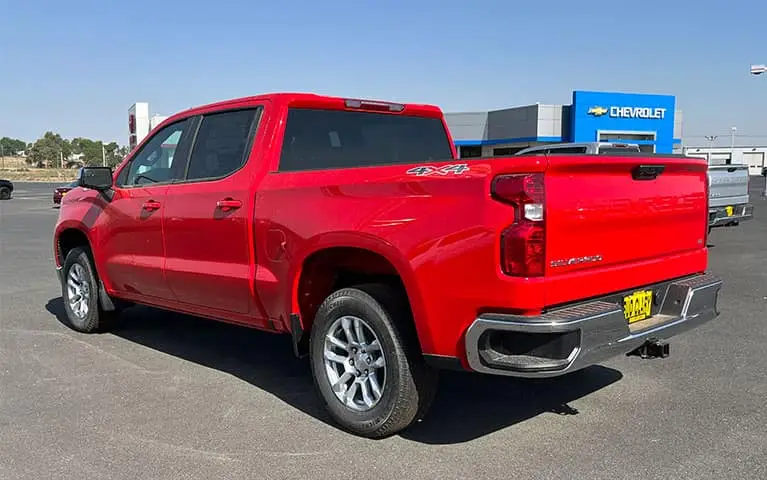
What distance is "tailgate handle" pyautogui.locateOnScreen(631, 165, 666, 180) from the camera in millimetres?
3770

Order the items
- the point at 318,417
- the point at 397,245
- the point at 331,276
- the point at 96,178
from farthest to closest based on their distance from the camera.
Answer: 1. the point at 96,178
2. the point at 331,276
3. the point at 318,417
4. the point at 397,245

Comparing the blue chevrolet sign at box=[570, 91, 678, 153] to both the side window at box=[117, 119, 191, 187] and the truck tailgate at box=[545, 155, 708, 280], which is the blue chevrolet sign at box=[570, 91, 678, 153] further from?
the truck tailgate at box=[545, 155, 708, 280]

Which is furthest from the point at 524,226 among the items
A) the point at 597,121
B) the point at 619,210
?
the point at 597,121

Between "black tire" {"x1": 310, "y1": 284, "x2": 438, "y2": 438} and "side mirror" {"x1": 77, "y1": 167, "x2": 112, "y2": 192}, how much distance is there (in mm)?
2825

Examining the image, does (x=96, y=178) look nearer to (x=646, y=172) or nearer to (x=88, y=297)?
(x=88, y=297)

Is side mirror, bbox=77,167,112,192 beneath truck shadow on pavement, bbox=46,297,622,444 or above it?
above

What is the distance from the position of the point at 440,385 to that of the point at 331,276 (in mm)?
1213

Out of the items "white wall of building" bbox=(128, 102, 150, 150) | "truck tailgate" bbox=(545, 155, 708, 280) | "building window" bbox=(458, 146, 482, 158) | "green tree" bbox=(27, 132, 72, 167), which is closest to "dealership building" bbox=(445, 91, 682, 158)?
"building window" bbox=(458, 146, 482, 158)

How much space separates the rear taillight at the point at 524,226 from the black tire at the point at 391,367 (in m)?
0.79

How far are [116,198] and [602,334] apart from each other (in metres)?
4.22

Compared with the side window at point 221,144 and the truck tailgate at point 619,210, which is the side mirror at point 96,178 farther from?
the truck tailgate at point 619,210

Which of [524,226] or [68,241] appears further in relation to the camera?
[68,241]

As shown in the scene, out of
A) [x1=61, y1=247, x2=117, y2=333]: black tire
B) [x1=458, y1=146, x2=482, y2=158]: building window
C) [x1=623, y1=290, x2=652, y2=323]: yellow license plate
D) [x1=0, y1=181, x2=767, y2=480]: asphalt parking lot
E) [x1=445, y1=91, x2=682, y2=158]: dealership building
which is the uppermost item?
[x1=445, y1=91, x2=682, y2=158]: dealership building

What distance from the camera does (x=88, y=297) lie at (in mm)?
6441
